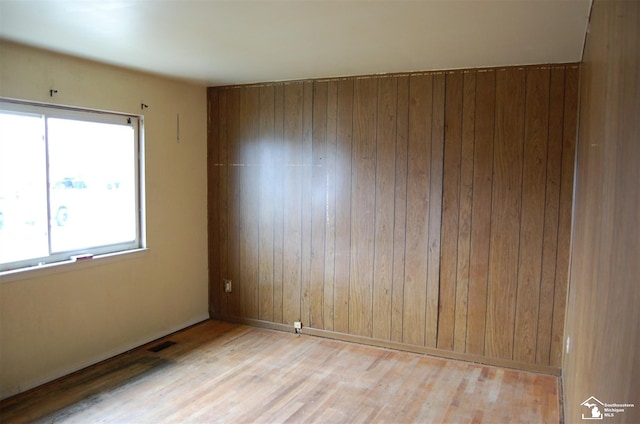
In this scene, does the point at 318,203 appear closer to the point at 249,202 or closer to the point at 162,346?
→ the point at 249,202

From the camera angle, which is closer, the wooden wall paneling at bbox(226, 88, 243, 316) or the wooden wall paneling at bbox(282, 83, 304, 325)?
the wooden wall paneling at bbox(282, 83, 304, 325)

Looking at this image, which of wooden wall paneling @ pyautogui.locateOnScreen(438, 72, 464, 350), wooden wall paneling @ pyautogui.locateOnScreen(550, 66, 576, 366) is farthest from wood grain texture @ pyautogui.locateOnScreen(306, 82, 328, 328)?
wooden wall paneling @ pyautogui.locateOnScreen(550, 66, 576, 366)

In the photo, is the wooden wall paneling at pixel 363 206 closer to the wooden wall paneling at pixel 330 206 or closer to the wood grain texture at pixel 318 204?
the wooden wall paneling at pixel 330 206

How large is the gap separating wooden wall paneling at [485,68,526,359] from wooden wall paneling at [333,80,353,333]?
123 cm

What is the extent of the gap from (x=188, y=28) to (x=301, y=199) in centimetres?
204

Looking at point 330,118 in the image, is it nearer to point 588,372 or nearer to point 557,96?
point 557,96

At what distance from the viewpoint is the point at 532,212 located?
3588 mm

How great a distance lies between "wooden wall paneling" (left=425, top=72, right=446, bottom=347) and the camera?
12.5 feet

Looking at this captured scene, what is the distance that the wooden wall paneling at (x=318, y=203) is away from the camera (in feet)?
14.0

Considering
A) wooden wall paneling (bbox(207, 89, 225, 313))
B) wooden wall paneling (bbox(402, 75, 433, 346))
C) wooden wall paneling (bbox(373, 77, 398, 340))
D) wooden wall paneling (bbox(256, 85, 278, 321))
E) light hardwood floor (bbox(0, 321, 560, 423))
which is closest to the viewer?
light hardwood floor (bbox(0, 321, 560, 423))

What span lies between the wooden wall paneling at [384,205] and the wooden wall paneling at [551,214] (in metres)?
1.20

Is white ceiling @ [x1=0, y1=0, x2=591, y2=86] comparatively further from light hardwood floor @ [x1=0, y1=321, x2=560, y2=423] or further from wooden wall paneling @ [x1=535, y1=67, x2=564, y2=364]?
light hardwood floor @ [x1=0, y1=321, x2=560, y2=423]

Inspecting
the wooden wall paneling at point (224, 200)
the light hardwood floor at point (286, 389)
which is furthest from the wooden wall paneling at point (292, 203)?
the wooden wall paneling at point (224, 200)

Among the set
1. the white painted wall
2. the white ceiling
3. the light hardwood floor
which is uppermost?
the white ceiling
